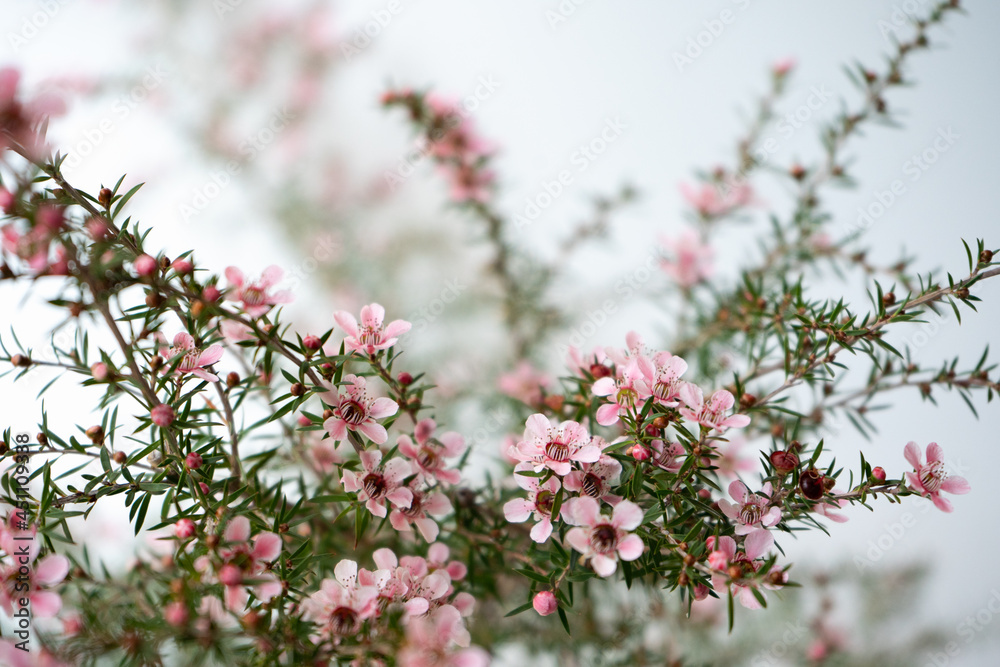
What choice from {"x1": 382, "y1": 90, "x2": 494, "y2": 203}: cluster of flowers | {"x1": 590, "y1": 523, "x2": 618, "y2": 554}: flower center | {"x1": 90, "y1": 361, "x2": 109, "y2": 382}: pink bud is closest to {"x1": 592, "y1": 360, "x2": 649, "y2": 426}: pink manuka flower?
{"x1": 590, "y1": 523, "x2": 618, "y2": 554}: flower center

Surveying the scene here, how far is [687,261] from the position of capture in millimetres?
1467

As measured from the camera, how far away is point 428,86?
56.0 inches

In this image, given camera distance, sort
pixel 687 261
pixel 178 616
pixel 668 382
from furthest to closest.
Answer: pixel 687 261, pixel 668 382, pixel 178 616

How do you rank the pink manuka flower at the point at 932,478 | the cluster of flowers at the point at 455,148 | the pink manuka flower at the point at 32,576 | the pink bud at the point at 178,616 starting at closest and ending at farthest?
the pink bud at the point at 178,616 → the pink manuka flower at the point at 32,576 → the pink manuka flower at the point at 932,478 → the cluster of flowers at the point at 455,148

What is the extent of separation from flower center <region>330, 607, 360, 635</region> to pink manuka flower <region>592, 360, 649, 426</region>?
37 centimetres

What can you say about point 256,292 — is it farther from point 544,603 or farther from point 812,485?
point 812,485

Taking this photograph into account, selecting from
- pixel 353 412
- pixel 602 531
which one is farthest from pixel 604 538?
pixel 353 412

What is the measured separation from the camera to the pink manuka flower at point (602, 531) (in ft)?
2.11

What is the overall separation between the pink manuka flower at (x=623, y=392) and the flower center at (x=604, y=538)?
0.13m

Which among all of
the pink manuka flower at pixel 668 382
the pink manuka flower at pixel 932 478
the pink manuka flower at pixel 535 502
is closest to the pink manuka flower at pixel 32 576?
the pink manuka flower at pixel 535 502

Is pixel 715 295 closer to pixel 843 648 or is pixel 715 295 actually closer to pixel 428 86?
pixel 428 86

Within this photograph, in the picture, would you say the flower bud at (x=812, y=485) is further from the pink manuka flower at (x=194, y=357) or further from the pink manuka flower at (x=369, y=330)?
the pink manuka flower at (x=194, y=357)

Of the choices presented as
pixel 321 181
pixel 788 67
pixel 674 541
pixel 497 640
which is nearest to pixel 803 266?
pixel 788 67

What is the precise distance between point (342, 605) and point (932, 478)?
0.73 m
